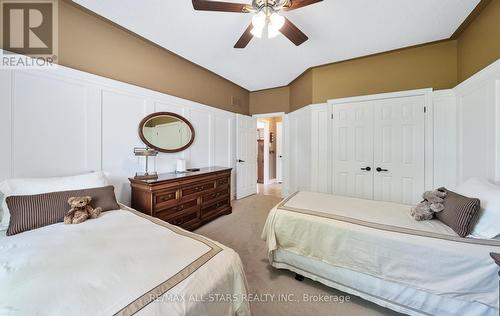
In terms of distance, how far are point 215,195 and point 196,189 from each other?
0.48 metres

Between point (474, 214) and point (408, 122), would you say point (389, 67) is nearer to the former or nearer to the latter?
point (408, 122)

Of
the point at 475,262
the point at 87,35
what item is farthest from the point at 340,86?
the point at 87,35

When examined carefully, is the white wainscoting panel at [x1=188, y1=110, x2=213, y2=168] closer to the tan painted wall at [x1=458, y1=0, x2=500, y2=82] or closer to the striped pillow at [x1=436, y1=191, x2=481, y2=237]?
the striped pillow at [x1=436, y1=191, x2=481, y2=237]

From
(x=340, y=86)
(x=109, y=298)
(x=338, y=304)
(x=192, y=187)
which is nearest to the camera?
(x=109, y=298)

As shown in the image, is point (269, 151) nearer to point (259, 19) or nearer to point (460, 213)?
point (259, 19)

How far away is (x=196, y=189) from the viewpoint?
9.11 ft

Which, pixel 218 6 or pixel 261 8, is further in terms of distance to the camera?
pixel 261 8

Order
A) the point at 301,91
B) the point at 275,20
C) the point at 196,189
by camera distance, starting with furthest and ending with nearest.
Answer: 1. the point at 301,91
2. the point at 196,189
3. the point at 275,20

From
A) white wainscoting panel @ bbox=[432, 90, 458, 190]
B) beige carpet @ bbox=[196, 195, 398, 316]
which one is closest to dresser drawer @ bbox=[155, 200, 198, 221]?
beige carpet @ bbox=[196, 195, 398, 316]

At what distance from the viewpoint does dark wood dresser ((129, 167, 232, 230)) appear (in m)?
2.23

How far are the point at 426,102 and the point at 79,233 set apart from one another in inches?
168

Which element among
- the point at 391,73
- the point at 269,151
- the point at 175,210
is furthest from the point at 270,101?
the point at 175,210

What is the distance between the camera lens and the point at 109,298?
0.72 m

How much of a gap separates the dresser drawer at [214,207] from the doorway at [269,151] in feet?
9.13
